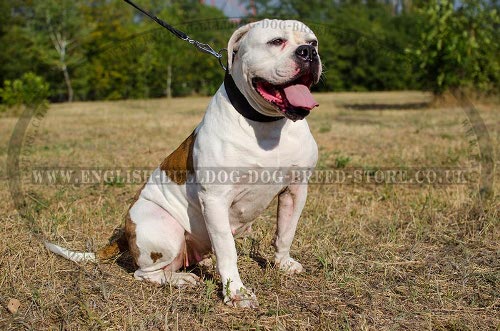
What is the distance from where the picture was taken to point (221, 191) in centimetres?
270

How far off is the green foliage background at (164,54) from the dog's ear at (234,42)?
12.7 meters

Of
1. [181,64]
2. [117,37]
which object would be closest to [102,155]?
[117,37]

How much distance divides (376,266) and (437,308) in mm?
623

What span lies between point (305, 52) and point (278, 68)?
165mm

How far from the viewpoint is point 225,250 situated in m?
2.70

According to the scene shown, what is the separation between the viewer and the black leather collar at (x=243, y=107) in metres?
2.74

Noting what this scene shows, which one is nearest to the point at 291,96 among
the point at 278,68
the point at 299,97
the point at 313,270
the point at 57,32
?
the point at 299,97

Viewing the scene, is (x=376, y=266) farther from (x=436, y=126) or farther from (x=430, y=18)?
(x=430, y=18)

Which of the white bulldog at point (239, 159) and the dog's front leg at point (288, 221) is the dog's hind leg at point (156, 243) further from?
the dog's front leg at point (288, 221)

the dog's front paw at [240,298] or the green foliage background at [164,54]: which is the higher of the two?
the dog's front paw at [240,298]

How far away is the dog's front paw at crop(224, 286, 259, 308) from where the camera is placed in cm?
267

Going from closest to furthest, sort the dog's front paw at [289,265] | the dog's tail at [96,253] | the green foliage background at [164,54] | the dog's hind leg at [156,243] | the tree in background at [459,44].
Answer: the dog's hind leg at [156,243]
the dog's front paw at [289,265]
the dog's tail at [96,253]
the tree in background at [459,44]
the green foliage background at [164,54]

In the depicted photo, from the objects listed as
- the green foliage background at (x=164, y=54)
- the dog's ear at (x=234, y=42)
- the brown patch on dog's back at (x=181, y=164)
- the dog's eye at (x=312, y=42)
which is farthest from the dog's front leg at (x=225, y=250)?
the green foliage background at (x=164, y=54)

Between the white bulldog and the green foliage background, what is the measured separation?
1286 cm
